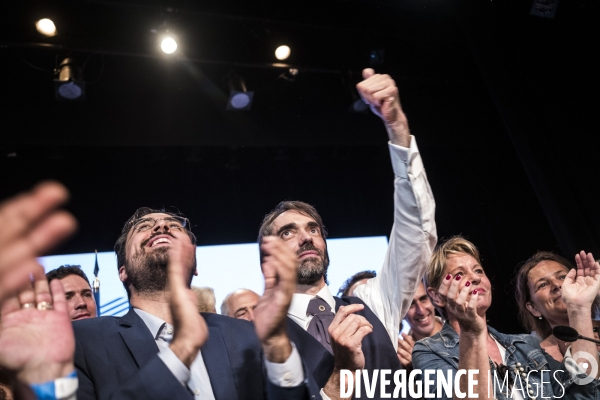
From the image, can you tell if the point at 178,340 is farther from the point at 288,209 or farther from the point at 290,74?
the point at 290,74

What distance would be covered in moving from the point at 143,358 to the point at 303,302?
670 mm

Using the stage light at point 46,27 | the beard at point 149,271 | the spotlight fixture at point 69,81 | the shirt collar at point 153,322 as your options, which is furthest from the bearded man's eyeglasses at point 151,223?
the stage light at point 46,27

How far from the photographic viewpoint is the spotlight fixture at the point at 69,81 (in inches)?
142

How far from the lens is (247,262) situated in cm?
433

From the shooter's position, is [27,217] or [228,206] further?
[228,206]

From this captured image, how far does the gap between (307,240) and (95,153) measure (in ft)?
8.72

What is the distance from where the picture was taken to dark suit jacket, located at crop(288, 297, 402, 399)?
5.45 feet

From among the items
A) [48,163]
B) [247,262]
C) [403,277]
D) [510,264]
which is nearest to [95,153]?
[48,163]

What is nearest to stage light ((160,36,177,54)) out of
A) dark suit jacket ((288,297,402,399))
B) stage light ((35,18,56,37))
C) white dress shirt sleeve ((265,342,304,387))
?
stage light ((35,18,56,37))

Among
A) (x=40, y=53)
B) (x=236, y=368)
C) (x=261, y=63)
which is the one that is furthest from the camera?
(x=261, y=63)

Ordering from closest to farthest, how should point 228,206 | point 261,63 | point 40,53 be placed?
point 40,53, point 261,63, point 228,206

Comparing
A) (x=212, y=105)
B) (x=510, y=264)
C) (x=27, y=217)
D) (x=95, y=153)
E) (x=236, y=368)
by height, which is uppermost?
(x=212, y=105)

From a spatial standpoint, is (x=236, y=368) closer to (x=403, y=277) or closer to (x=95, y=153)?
(x=403, y=277)

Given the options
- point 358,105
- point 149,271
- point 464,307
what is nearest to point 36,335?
point 149,271
